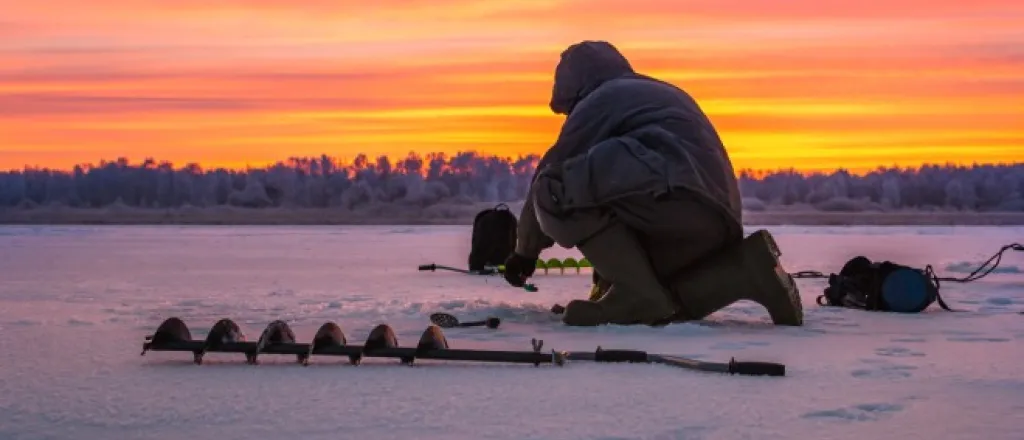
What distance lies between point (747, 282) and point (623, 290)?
640 mm

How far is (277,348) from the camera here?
18.0 ft

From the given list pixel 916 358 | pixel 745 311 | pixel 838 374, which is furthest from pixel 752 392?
pixel 745 311

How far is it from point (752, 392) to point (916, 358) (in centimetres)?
135

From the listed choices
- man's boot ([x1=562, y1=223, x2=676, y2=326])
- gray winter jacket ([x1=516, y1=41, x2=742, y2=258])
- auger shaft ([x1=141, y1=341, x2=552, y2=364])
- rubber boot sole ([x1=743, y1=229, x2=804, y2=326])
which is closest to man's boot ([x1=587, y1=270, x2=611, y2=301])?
man's boot ([x1=562, y1=223, x2=676, y2=326])

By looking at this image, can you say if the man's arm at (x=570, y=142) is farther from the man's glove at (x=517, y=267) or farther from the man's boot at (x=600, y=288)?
the man's boot at (x=600, y=288)

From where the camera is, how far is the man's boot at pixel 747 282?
719 cm

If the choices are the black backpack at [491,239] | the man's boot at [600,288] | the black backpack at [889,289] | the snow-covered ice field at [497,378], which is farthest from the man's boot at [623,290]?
the black backpack at [491,239]

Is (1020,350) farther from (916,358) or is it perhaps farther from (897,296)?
(897,296)

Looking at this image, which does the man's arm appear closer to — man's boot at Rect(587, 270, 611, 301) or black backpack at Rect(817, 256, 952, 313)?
man's boot at Rect(587, 270, 611, 301)

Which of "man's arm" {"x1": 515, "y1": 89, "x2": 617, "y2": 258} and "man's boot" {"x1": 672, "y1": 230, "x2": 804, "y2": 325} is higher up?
"man's arm" {"x1": 515, "y1": 89, "x2": 617, "y2": 258}

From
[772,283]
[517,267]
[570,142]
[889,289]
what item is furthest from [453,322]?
[889,289]

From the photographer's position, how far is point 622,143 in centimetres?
723

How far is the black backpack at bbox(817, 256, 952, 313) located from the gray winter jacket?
1446 millimetres

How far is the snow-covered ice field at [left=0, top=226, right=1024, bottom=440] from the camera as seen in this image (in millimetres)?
4047
